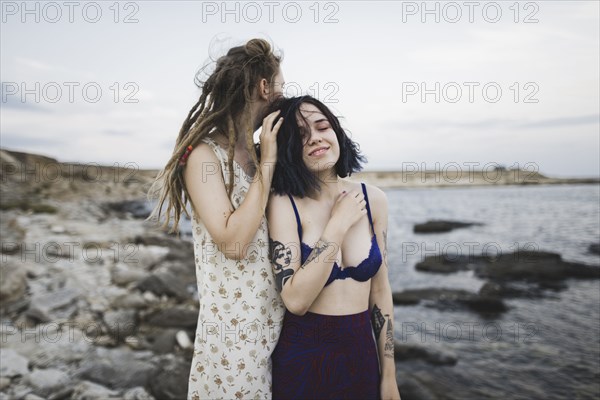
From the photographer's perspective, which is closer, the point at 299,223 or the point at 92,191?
the point at 299,223

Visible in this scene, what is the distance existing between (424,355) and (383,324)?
458 centimetres

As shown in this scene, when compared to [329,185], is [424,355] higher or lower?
lower

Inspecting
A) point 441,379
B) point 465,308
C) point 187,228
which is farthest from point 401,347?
point 187,228

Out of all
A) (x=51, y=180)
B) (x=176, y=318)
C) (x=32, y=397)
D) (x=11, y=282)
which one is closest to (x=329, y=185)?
(x=32, y=397)

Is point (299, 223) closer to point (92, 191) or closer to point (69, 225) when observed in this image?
point (69, 225)

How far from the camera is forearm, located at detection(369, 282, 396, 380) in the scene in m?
2.52

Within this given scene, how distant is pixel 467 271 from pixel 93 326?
417 inches

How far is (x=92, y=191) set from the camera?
3397cm

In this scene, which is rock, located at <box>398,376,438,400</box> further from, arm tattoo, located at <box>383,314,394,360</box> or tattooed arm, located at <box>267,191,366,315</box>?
tattooed arm, located at <box>267,191,366,315</box>

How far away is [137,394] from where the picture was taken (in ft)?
13.5

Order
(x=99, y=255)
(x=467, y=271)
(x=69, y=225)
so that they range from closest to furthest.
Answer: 1. (x=99, y=255)
2. (x=467, y=271)
3. (x=69, y=225)

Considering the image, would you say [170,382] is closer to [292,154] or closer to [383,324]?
[383,324]

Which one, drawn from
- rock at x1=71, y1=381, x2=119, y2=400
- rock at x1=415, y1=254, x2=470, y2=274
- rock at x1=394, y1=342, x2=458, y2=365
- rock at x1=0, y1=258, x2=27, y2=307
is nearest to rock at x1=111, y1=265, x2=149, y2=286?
rock at x1=0, y1=258, x2=27, y2=307

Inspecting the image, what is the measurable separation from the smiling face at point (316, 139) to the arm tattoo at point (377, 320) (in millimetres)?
944
